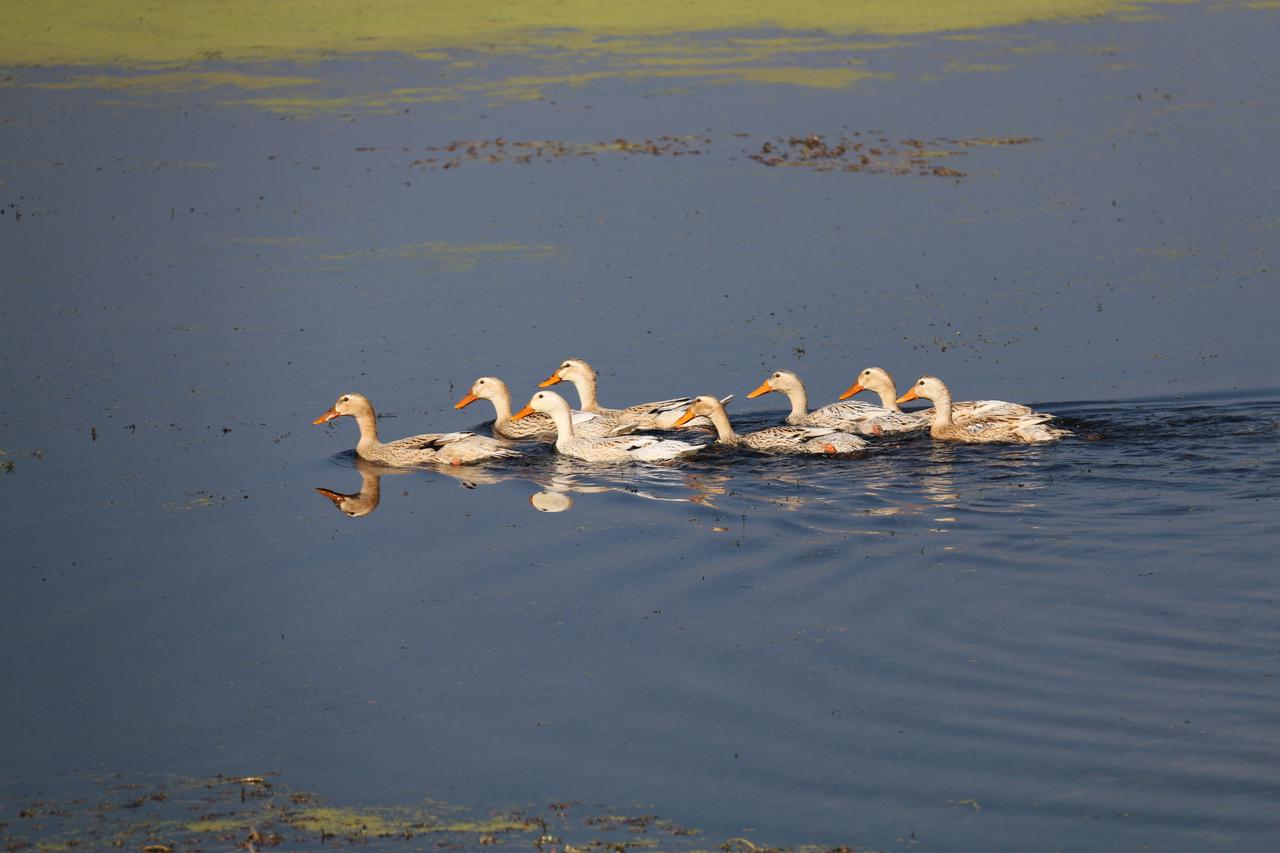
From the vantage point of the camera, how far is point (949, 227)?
2353 centimetres

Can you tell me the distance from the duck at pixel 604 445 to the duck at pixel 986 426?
2230 mm

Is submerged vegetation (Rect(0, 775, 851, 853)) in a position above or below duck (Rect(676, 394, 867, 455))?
below

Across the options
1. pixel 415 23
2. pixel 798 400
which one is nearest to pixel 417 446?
pixel 798 400

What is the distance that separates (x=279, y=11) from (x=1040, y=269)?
25.0 m

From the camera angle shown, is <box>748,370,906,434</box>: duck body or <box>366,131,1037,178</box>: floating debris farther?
<box>366,131,1037,178</box>: floating debris

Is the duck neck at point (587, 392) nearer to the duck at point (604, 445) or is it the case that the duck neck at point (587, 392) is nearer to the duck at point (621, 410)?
the duck at point (621, 410)

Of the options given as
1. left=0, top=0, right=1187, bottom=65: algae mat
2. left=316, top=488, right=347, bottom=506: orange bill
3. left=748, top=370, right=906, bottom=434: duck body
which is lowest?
left=316, top=488, right=347, bottom=506: orange bill

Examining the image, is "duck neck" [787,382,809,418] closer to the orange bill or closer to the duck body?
the duck body

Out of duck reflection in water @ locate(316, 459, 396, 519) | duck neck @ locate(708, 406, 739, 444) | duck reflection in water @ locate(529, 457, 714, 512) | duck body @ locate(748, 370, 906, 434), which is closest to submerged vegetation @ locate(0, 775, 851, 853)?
duck reflection in water @ locate(316, 459, 396, 519)

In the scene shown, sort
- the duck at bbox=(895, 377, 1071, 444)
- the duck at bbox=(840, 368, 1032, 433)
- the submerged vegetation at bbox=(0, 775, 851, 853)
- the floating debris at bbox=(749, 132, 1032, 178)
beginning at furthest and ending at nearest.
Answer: the floating debris at bbox=(749, 132, 1032, 178)
the duck at bbox=(840, 368, 1032, 433)
the duck at bbox=(895, 377, 1071, 444)
the submerged vegetation at bbox=(0, 775, 851, 853)

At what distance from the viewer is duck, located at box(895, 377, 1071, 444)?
51.0 ft

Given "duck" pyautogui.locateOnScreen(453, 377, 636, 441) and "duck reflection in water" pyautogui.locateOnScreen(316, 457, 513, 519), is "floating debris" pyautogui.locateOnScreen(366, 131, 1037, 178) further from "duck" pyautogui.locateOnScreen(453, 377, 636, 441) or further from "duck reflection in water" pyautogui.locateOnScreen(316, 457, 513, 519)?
"duck reflection in water" pyautogui.locateOnScreen(316, 457, 513, 519)

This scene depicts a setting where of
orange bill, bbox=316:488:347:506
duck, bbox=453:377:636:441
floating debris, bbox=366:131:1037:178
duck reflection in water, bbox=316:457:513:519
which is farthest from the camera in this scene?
floating debris, bbox=366:131:1037:178

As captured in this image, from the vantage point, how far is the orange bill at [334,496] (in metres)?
15.0
